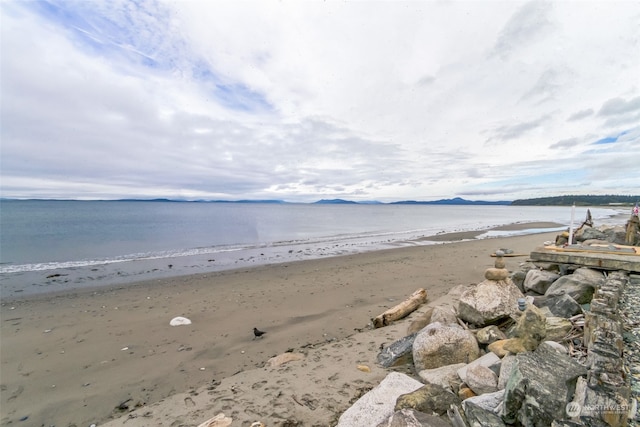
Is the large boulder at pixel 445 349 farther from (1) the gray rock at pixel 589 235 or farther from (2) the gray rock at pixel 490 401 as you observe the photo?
(1) the gray rock at pixel 589 235

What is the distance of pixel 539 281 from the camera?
7.18 metres

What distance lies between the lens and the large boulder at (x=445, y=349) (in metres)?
4.06

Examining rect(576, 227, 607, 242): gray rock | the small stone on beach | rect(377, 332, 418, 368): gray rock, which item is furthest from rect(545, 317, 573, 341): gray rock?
rect(576, 227, 607, 242): gray rock

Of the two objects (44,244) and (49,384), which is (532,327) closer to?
(49,384)

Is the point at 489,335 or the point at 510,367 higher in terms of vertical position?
the point at 510,367

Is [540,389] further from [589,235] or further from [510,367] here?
[589,235]

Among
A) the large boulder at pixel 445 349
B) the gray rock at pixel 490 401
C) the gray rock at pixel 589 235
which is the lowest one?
the large boulder at pixel 445 349

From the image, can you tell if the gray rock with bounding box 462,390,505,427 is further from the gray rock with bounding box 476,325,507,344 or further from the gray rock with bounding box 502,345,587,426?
the gray rock with bounding box 476,325,507,344

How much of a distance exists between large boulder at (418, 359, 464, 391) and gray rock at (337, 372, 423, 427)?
0.28 metres

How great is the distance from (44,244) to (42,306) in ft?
57.7

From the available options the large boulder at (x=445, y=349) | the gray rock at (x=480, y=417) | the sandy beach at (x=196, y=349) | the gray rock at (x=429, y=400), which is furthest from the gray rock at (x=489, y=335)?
the gray rock at (x=480, y=417)

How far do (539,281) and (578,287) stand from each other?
1976 mm

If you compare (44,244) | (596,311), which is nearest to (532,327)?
(596,311)

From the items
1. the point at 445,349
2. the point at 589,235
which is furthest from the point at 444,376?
the point at 589,235
